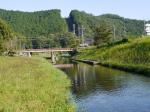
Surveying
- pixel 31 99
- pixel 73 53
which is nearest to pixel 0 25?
pixel 73 53

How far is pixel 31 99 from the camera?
1238 inches

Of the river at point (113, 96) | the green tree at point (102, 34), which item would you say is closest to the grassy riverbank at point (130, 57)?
the river at point (113, 96)

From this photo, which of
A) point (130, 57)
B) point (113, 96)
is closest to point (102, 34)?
point (130, 57)

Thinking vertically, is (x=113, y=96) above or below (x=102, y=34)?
below

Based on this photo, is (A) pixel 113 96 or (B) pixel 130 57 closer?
(A) pixel 113 96

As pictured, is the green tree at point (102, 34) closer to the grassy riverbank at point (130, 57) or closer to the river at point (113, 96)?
the grassy riverbank at point (130, 57)

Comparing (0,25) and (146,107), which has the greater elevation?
(0,25)

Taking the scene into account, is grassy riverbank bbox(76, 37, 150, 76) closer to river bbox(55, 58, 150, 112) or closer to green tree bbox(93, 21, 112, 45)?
river bbox(55, 58, 150, 112)

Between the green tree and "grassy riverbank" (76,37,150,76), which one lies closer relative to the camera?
"grassy riverbank" (76,37,150,76)

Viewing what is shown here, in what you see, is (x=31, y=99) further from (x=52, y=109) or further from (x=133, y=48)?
(x=133, y=48)

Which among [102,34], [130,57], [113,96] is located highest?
[102,34]

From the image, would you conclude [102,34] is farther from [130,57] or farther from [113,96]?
[113,96]

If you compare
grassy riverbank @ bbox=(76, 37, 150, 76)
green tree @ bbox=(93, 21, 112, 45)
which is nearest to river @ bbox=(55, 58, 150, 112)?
grassy riverbank @ bbox=(76, 37, 150, 76)

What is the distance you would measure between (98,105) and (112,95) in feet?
21.2
